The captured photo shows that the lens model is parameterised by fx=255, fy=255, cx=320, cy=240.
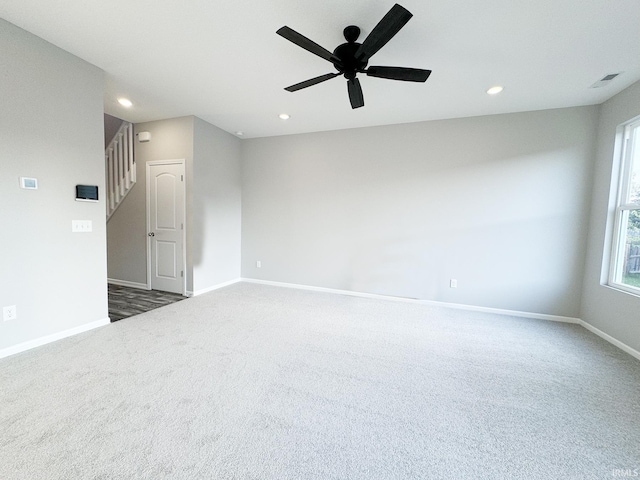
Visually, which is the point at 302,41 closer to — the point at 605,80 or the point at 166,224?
the point at 605,80

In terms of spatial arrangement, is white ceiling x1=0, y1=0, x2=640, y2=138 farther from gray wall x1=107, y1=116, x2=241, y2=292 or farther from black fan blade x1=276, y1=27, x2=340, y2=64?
gray wall x1=107, y1=116, x2=241, y2=292

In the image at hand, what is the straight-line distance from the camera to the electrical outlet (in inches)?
86.4

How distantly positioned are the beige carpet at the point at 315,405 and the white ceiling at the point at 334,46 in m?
2.79

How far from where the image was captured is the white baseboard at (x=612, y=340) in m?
2.54

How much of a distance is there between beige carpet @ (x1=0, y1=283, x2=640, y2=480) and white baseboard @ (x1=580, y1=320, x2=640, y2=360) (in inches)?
3.3

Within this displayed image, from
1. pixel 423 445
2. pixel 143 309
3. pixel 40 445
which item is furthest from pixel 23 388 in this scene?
pixel 423 445

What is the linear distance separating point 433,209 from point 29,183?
4675 mm

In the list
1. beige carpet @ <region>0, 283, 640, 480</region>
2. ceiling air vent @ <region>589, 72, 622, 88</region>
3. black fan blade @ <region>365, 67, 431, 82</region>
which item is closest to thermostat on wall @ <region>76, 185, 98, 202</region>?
beige carpet @ <region>0, 283, 640, 480</region>

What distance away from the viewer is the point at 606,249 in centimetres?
306

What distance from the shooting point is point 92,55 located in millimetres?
2506

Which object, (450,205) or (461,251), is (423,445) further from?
(450,205)

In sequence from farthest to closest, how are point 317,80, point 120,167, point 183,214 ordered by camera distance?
point 120,167 < point 183,214 < point 317,80

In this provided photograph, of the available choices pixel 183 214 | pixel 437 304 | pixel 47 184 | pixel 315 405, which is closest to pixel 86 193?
pixel 47 184

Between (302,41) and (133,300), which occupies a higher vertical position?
(302,41)
